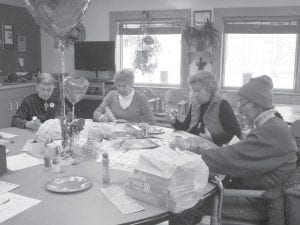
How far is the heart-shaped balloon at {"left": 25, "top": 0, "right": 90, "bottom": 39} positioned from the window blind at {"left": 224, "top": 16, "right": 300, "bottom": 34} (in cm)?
341

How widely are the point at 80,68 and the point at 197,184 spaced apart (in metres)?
4.56

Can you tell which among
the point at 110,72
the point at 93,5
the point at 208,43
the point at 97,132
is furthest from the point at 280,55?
the point at 97,132

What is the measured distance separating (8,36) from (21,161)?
427 centimetres

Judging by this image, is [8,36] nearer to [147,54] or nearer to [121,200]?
[147,54]

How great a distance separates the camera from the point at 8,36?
18.9ft

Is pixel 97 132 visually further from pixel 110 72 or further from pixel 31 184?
pixel 110 72

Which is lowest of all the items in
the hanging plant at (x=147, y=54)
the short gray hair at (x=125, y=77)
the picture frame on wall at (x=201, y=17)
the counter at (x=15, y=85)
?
the counter at (x=15, y=85)

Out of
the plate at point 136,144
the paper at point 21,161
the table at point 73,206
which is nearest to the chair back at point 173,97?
the plate at point 136,144

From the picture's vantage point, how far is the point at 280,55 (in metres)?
5.06

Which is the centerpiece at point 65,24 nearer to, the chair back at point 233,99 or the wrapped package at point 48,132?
the wrapped package at point 48,132

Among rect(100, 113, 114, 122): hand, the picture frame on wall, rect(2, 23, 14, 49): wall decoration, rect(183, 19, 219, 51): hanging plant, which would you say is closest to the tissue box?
rect(100, 113, 114, 122): hand

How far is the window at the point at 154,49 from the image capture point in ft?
18.0

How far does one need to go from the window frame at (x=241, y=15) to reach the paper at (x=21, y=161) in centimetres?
364

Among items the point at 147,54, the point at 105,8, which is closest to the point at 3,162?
the point at 147,54
